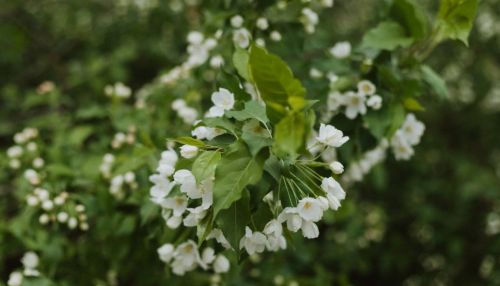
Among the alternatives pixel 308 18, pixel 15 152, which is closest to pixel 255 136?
pixel 308 18

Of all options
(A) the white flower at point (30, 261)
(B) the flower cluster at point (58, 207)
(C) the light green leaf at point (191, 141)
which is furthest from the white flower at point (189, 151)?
(A) the white flower at point (30, 261)

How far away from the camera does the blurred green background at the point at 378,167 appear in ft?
14.0

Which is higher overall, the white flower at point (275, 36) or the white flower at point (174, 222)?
the white flower at point (275, 36)

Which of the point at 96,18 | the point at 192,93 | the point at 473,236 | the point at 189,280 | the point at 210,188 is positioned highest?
the point at 210,188

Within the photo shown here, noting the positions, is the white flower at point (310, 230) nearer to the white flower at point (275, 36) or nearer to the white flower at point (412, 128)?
the white flower at point (412, 128)

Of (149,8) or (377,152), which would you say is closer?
(377,152)

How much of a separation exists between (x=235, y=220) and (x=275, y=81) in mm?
517

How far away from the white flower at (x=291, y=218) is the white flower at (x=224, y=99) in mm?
473

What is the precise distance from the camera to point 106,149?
3473 millimetres

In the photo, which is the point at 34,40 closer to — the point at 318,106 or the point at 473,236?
the point at 318,106

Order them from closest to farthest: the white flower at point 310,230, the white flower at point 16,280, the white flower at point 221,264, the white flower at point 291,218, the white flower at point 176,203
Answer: the white flower at point 291,218
the white flower at point 310,230
the white flower at point 176,203
the white flower at point 221,264
the white flower at point 16,280

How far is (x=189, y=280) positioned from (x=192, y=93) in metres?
1.19

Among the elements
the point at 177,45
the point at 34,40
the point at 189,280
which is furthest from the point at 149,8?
the point at 189,280

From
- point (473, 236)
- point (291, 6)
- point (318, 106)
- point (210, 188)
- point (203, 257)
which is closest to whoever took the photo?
point (210, 188)
